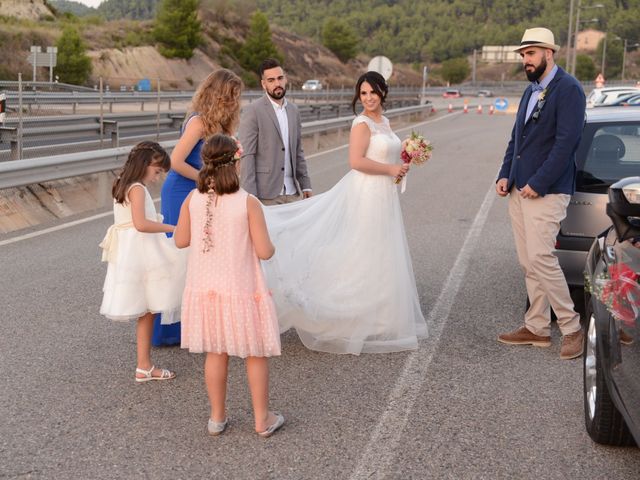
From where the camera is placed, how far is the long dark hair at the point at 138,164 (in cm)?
522

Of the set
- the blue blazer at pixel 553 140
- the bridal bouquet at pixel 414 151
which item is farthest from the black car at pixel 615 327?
the bridal bouquet at pixel 414 151

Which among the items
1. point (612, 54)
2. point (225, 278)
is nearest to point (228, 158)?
point (225, 278)

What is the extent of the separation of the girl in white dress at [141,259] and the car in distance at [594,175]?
9.23ft

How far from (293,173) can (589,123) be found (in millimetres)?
2266

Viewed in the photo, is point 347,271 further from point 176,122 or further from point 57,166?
point 176,122

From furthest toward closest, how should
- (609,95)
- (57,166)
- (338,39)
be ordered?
(338,39)
(609,95)
(57,166)

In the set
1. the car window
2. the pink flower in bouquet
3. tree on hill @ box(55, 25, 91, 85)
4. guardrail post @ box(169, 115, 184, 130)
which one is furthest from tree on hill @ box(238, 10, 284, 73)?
the pink flower in bouquet

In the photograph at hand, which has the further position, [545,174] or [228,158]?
[545,174]

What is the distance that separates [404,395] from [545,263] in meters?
1.55

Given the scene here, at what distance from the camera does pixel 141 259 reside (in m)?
5.34

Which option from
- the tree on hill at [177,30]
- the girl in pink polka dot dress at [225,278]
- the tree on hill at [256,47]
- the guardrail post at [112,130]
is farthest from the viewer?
the tree on hill at [256,47]

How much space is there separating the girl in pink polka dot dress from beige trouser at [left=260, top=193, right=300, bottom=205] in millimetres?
2264

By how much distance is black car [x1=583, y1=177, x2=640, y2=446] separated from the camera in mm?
3590

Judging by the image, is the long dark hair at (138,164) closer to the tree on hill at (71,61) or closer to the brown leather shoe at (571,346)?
the brown leather shoe at (571,346)
